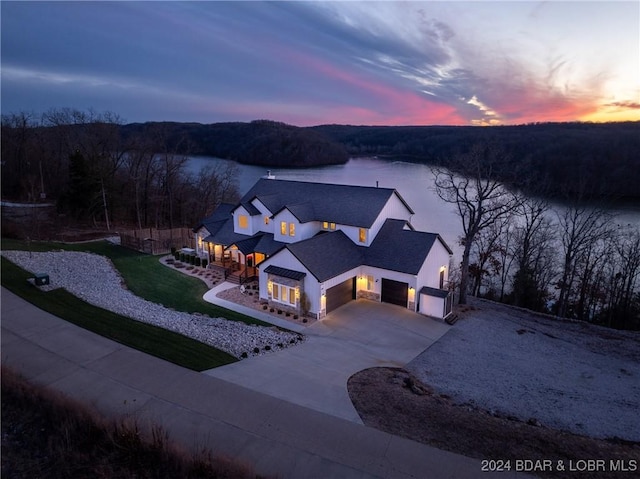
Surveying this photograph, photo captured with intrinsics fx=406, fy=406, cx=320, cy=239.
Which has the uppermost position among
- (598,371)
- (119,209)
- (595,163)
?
(595,163)

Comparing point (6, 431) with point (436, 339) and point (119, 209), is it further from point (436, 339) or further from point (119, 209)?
point (119, 209)

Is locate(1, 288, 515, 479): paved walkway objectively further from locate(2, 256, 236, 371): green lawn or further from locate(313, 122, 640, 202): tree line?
locate(313, 122, 640, 202): tree line

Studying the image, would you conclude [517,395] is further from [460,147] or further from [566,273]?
[460,147]

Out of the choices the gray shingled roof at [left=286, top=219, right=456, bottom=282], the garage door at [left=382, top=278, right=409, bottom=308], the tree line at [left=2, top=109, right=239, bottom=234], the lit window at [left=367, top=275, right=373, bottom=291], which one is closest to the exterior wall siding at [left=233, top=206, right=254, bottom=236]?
the gray shingled roof at [left=286, top=219, right=456, bottom=282]

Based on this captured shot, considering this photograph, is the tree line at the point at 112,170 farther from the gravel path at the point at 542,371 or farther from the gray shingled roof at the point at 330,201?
the gravel path at the point at 542,371

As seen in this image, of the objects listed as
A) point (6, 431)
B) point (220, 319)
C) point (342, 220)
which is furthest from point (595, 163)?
point (6, 431)

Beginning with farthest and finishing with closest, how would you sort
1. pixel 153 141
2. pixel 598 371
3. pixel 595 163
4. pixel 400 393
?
pixel 595 163, pixel 153 141, pixel 598 371, pixel 400 393

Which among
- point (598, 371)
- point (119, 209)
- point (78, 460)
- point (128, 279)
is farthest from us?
point (119, 209)
